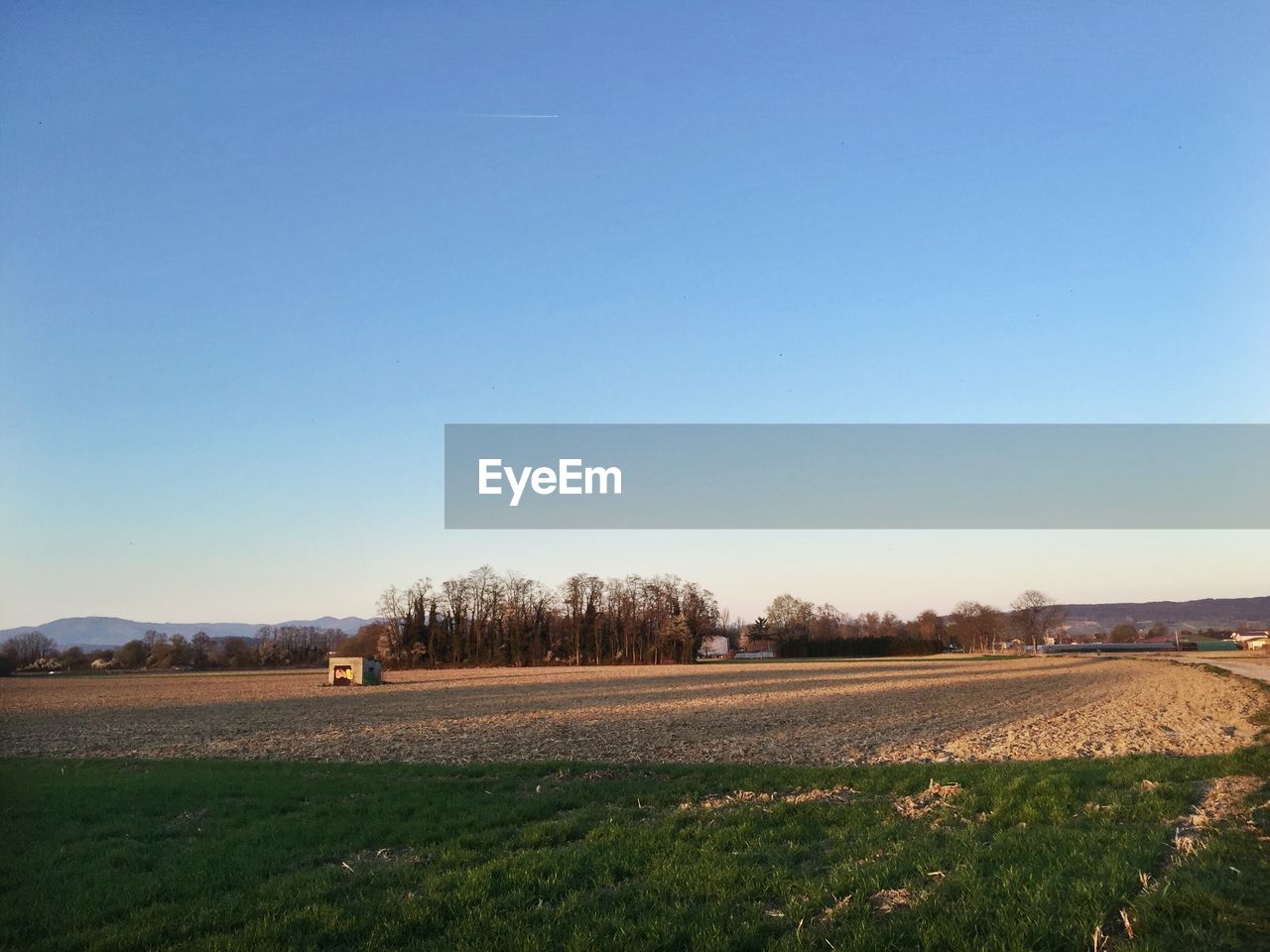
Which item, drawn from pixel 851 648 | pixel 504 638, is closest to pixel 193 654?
pixel 504 638

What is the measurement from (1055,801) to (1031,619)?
591 feet

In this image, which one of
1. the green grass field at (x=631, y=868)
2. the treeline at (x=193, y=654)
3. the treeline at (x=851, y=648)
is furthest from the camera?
the treeline at (x=851, y=648)

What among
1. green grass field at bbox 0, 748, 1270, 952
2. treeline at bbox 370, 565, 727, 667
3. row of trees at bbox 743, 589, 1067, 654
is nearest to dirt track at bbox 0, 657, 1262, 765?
green grass field at bbox 0, 748, 1270, 952

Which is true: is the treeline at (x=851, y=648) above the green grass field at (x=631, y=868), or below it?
below

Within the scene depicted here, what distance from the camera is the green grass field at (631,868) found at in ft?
23.2

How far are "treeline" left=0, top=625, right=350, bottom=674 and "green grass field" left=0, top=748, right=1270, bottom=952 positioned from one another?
422 feet

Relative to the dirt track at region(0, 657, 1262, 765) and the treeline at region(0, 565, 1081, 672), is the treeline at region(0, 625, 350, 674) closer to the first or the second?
the treeline at region(0, 565, 1081, 672)

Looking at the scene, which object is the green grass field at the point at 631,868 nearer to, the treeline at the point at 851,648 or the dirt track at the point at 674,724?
the dirt track at the point at 674,724

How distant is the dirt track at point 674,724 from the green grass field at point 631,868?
6.62m

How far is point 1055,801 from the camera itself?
→ 12125mm

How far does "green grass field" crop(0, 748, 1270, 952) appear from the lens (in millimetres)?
7059

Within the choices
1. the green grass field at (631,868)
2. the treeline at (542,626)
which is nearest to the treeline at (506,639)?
the treeline at (542,626)

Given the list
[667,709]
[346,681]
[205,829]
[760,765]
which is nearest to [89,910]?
[205,829]

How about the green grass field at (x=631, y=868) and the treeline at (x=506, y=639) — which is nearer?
the green grass field at (x=631, y=868)
